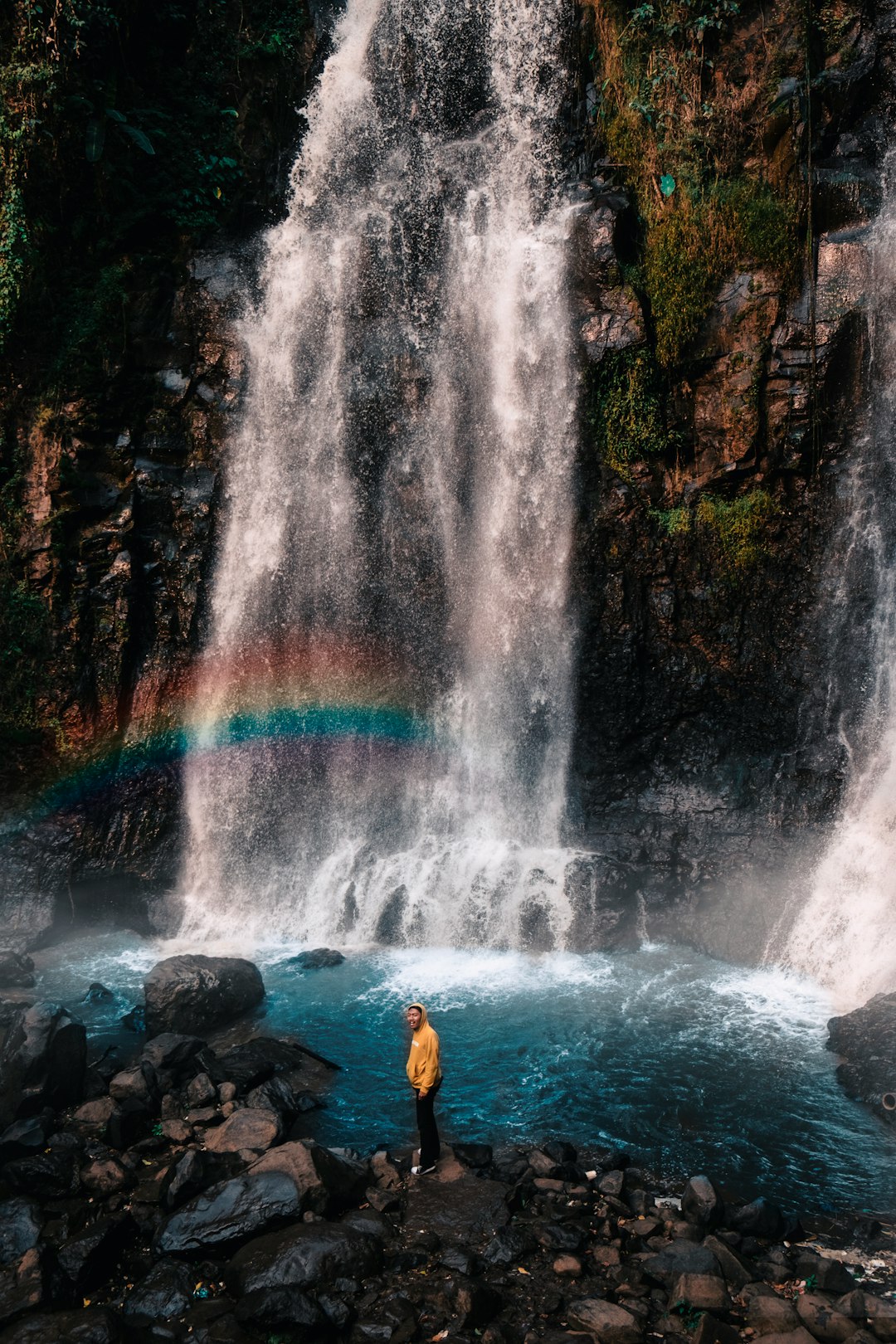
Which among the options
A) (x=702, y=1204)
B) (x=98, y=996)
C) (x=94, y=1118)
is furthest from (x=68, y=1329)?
(x=98, y=996)

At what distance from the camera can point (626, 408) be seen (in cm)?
1719

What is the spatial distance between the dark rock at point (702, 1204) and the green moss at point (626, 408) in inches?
489

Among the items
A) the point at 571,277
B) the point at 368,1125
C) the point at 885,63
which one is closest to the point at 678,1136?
the point at 368,1125

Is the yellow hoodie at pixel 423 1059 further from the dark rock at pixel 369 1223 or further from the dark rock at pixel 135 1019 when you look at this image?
the dark rock at pixel 135 1019

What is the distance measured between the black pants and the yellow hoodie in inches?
6.9

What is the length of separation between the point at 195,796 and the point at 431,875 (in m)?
4.98

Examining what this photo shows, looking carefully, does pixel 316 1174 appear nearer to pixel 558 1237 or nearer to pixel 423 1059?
pixel 423 1059

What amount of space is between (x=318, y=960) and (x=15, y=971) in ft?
15.6

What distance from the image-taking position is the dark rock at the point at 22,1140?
8844mm

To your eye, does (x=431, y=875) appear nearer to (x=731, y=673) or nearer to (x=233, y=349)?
(x=731, y=673)

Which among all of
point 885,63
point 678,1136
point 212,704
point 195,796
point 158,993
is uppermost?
point 885,63

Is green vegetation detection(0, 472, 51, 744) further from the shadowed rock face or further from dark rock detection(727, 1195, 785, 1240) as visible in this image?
the shadowed rock face

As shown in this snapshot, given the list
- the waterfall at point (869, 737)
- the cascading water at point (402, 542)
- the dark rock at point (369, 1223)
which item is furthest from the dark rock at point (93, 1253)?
the waterfall at point (869, 737)

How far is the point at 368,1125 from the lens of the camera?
998 cm
